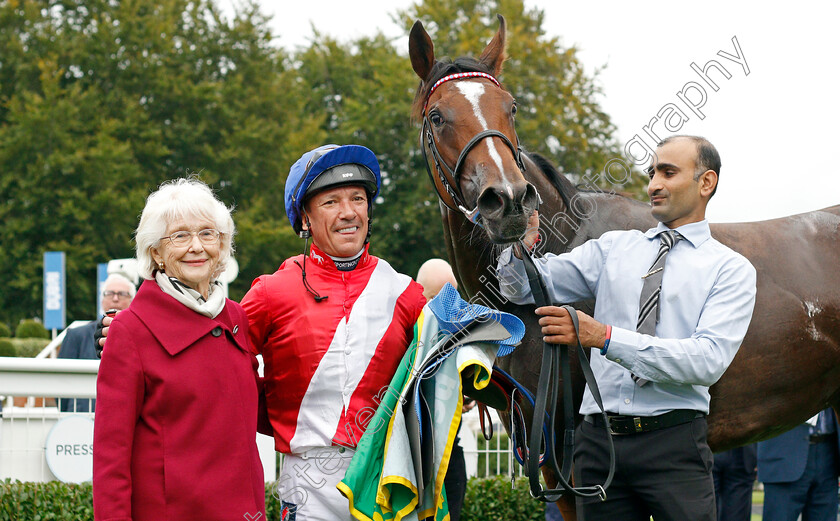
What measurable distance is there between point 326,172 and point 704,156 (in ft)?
4.26

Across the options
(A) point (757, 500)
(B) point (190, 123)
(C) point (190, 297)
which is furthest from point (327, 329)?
(B) point (190, 123)

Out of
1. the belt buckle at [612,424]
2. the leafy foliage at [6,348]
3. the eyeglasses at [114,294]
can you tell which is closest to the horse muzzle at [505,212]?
the belt buckle at [612,424]

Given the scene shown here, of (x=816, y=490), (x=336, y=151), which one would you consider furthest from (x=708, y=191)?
(x=816, y=490)

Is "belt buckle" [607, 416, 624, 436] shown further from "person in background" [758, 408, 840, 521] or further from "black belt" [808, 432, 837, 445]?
"black belt" [808, 432, 837, 445]

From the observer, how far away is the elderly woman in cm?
217

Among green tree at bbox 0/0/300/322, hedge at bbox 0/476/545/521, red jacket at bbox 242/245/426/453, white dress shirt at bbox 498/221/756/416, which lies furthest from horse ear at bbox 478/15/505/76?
green tree at bbox 0/0/300/322

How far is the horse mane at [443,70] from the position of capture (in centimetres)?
339

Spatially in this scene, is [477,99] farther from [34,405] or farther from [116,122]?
[116,122]

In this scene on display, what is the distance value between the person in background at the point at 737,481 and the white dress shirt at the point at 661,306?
3.40 metres

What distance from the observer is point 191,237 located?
7.77 feet

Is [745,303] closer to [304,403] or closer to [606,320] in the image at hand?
[606,320]

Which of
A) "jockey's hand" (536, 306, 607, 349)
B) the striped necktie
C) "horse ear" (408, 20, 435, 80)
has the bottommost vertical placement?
"jockey's hand" (536, 306, 607, 349)

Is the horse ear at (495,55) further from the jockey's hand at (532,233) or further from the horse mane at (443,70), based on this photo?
the jockey's hand at (532,233)

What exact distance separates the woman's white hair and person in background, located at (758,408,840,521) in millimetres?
4271
